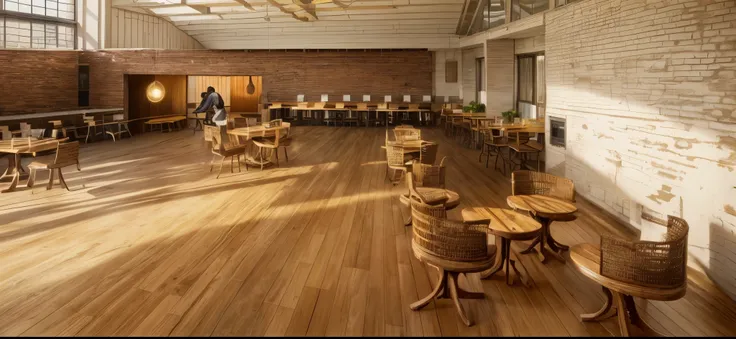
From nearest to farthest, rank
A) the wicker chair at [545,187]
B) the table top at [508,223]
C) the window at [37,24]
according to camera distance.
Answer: the table top at [508,223], the wicker chair at [545,187], the window at [37,24]

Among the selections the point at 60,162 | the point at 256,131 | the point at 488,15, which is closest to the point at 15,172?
the point at 60,162

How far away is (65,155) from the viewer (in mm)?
6391

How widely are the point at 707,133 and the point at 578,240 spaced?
146 cm

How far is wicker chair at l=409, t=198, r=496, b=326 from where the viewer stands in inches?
107

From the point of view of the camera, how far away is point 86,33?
44.7ft

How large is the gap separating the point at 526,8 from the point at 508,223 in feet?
24.3

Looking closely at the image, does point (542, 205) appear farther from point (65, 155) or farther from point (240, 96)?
point (240, 96)

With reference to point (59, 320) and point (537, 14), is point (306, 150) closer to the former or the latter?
point (537, 14)

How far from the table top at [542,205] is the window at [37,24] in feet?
44.9

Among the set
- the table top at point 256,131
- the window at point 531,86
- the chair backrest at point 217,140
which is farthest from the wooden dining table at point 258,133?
the window at point 531,86

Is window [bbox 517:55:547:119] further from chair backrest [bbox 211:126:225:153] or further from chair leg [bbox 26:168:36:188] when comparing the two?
chair leg [bbox 26:168:36:188]

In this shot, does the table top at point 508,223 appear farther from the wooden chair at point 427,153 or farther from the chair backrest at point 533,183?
the wooden chair at point 427,153

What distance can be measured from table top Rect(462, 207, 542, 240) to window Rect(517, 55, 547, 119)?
7080 mm

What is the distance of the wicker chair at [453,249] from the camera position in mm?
2725
